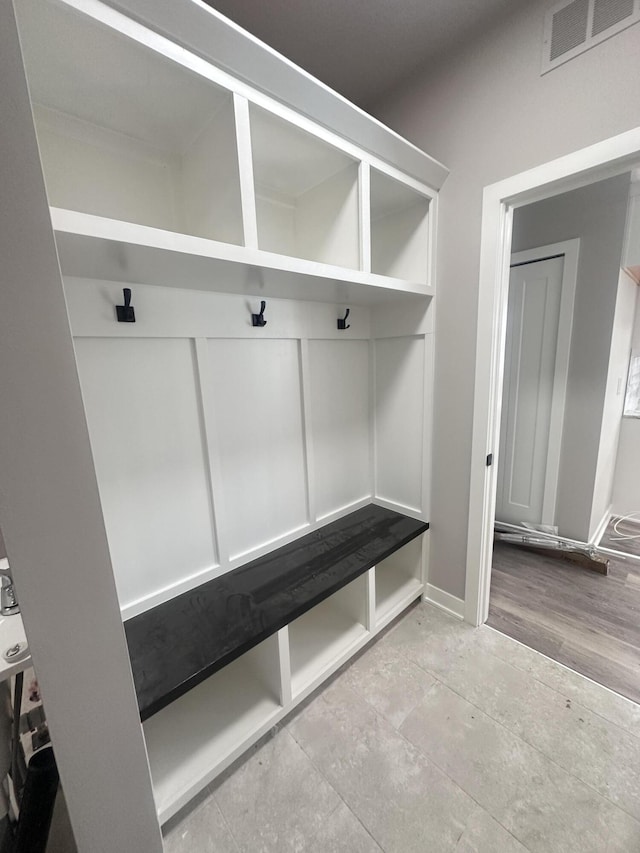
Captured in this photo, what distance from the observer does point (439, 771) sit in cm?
119

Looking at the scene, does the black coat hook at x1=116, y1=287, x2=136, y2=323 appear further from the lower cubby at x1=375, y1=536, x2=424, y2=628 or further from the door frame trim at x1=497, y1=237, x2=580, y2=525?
the door frame trim at x1=497, y1=237, x2=580, y2=525

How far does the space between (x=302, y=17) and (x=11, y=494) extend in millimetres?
1830

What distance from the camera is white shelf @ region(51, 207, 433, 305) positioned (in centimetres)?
80

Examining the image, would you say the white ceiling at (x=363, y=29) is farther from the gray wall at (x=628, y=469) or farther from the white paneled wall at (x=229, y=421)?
the gray wall at (x=628, y=469)

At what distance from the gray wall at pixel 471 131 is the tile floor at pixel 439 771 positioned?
22.3 inches

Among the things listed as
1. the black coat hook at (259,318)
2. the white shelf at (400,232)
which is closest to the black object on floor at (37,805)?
the black coat hook at (259,318)

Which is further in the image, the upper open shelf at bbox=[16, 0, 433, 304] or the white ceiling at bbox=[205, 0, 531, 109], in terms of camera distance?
the white ceiling at bbox=[205, 0, 531, 109]

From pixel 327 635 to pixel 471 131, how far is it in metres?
2.41

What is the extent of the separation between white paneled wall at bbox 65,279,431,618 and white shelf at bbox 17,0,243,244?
0.30 m

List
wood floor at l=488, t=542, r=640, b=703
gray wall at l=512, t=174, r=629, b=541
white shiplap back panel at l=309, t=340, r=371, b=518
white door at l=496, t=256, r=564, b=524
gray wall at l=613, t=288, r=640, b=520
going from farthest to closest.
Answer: gray wall at l=613, t=288, r=640, b=520
white door at l=496, t=256, r=564, b=524
gray wall at l=512, t=174, r=629, b=541
white shiplap back panel at l=309, t=340, r=371, b=518
wood floor at l=488, t=542, r=640, b=703

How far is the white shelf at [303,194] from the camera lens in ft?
3.91

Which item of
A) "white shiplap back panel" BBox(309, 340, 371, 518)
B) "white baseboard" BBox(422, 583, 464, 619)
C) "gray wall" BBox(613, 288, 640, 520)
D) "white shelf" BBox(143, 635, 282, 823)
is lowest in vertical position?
"white baseboard" BBox(422, 583, 464, 619)

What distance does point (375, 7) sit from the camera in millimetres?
1230

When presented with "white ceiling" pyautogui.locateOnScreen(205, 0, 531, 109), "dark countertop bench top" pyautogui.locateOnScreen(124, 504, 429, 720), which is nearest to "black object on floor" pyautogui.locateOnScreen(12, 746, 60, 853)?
"dark countertop bench top" pyautogui.locateOnScreen(124, 504, 429, 720)
